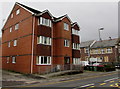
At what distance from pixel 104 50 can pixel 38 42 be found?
31831mm

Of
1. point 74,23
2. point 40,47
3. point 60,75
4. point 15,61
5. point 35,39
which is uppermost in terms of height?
point 74,23

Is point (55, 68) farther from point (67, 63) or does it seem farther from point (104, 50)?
point (104, 50)

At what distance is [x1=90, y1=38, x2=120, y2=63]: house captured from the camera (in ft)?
142

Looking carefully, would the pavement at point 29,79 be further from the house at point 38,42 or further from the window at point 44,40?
the window at point 44,40

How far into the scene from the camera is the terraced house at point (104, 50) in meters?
43.4

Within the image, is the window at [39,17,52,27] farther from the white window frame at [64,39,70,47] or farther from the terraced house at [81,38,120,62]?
the terraced house at [81,38,120,62]

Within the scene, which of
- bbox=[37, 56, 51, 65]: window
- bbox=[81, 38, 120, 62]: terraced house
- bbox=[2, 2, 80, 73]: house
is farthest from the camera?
bbox=[81, 38, 120, 62]: terraced house

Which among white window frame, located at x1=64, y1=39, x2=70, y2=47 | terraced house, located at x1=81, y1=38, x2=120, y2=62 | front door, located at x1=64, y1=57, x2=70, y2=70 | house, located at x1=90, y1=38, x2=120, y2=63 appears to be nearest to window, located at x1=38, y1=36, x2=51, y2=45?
white window frame, located at x1=64, y1=39, x2=70, y2=47

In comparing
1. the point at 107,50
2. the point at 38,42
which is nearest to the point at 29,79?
the point at 38,42

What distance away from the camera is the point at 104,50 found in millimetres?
46750

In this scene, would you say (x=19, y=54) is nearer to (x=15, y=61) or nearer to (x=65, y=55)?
(x=15, y=61)

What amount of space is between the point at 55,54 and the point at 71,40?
476 centimetres

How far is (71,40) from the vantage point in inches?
1036

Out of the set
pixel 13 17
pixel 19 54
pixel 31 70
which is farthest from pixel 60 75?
pixel 13 17
